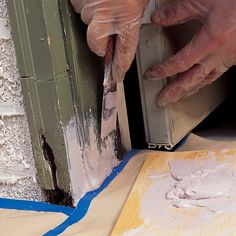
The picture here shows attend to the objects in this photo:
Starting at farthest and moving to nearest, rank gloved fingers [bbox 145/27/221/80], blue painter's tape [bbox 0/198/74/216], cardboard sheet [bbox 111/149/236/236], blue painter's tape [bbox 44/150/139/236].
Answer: gloved fingers [bbox 145/27/221/80]
blue painter's tape [bbox 0/198/74/216]
blue painter's tape [bbox 44/150/139/236]
cardboard sheet [bbox 111/149/236/236]

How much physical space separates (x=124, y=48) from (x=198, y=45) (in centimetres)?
25

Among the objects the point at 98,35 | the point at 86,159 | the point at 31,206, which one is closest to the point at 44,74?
the point at 98,35

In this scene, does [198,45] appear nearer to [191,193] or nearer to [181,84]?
[181,84]

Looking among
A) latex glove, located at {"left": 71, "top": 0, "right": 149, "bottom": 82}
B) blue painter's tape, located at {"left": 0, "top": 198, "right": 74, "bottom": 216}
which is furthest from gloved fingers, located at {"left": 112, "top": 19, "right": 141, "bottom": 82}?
blue painter's tape, located at {"left": 0, "top": 198, "right": 74, "bottom": 216}

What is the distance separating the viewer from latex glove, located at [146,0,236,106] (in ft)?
3.98

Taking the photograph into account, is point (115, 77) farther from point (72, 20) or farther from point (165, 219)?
point (165, 219)

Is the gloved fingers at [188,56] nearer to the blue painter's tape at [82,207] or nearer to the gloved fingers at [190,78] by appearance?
the gloved fingers at [190,78]

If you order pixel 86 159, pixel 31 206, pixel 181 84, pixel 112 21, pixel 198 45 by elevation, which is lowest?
pixel 31 206

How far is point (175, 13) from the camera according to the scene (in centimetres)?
122

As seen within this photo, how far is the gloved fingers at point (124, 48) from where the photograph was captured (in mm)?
1076

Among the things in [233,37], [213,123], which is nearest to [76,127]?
[233,37]

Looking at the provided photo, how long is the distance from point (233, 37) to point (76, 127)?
54cm

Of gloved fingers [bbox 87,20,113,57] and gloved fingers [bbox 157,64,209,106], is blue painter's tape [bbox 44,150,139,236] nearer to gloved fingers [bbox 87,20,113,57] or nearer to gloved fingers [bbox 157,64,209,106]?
gloved fingers [bbox 157,64,209,106]

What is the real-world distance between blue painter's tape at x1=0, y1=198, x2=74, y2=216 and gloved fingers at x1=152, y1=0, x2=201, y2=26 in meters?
0.60
